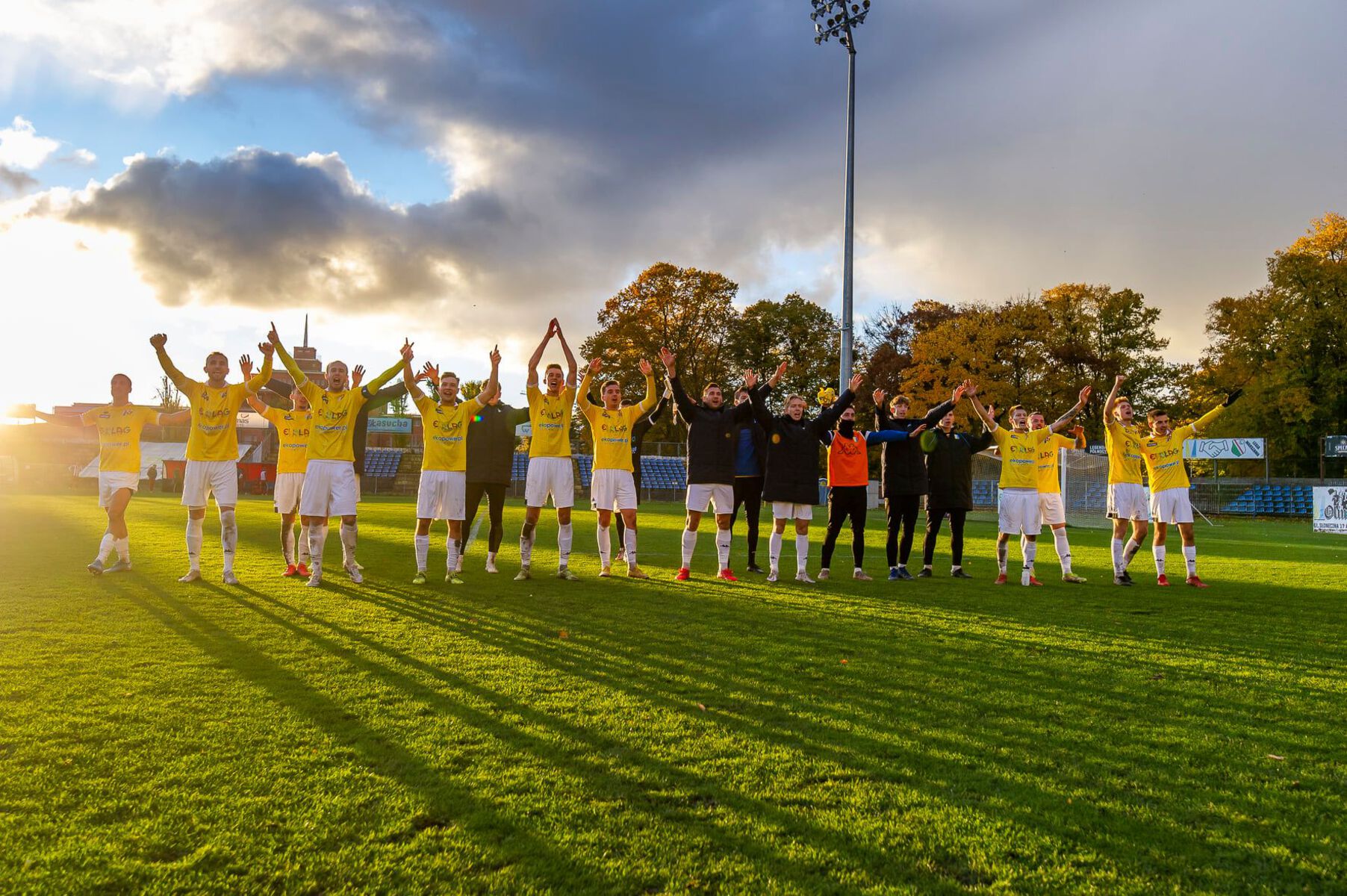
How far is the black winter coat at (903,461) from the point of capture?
10.2 metres

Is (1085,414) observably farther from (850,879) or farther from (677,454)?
(850,879)

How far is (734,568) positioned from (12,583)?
7.74 m

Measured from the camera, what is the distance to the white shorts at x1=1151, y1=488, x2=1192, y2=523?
33.0 feet

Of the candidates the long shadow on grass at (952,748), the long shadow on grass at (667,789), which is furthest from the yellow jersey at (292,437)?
the long shadow on grass at (667,789)

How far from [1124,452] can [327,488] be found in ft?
31.3

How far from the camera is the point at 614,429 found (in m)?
9.24

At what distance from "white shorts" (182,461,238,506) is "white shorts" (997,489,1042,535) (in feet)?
28.5

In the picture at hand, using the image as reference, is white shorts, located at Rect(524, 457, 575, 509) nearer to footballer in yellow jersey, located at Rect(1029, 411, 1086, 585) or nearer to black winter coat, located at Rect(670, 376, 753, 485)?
black winter coat, located at Rect(670, 376, 753, 485)

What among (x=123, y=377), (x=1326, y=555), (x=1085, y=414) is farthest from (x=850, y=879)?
(x=1085, y=414)

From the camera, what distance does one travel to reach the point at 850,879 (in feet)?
7.77

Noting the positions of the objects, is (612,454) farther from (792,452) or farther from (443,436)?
(792,452)

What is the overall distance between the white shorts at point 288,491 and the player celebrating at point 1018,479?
7980 mm

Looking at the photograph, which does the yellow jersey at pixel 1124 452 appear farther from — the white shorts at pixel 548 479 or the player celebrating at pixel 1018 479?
the white shorts at pixel 548 479

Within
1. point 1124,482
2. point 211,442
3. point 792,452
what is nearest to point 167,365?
point 211,442
